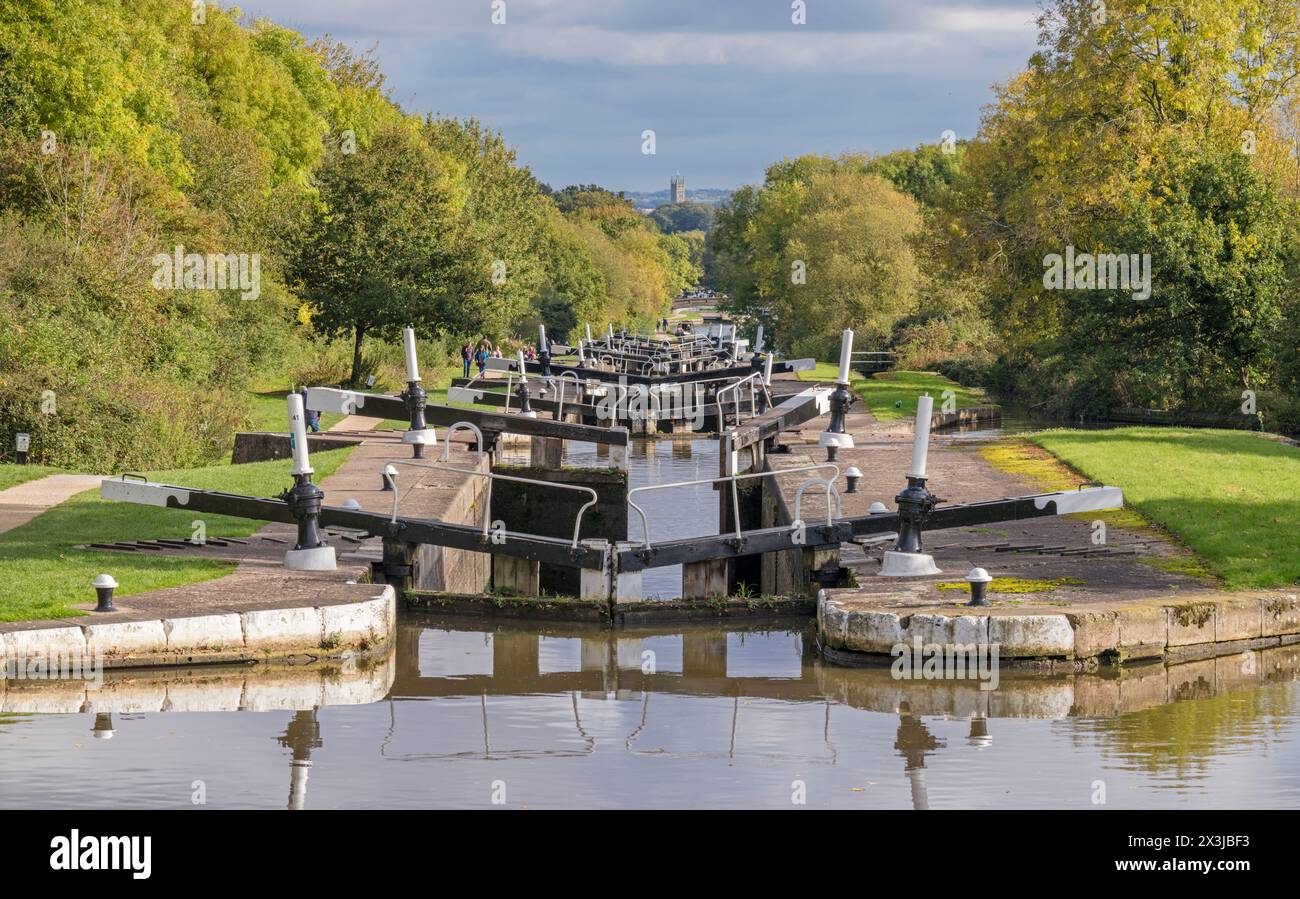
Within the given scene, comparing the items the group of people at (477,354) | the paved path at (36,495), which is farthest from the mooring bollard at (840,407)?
the group of people at (477,354)

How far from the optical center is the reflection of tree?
37.3 ft

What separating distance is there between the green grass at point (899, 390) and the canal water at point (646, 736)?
21.2 meters

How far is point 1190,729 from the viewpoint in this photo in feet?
40.1

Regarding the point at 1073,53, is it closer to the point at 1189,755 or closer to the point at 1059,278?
the point at 1059,278

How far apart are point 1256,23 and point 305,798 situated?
38049 millimetres

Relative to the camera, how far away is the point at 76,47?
42531mm

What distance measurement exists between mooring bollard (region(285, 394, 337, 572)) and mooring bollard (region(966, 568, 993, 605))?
593 cm

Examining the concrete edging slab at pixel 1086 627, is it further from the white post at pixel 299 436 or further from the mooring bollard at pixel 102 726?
the mooring bollard at pixel 102 726

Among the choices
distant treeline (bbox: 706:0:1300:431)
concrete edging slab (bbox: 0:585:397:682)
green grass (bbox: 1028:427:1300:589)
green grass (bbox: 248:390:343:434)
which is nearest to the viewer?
concrete edging slab (bbox: 0:585:397:682)

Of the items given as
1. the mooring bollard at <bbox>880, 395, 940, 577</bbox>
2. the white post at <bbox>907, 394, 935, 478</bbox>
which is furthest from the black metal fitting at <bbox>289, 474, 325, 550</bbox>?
the white post at <bbox>907, 394, 935, 478</bbox>

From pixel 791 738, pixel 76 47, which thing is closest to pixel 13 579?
pixel 791 738

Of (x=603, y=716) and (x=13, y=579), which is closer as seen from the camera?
(x=603, y=716)

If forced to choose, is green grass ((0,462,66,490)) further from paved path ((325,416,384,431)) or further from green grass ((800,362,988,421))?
green grass ((800,362,988,421))

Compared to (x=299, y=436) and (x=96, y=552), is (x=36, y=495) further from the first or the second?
(x=299, y=436)
